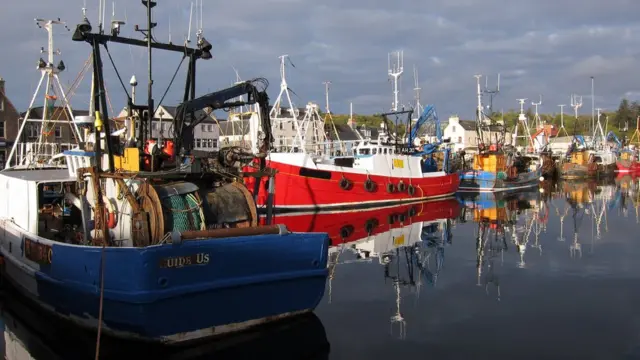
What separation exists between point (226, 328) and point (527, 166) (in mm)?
51487

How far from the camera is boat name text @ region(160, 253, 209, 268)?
26.2 feet

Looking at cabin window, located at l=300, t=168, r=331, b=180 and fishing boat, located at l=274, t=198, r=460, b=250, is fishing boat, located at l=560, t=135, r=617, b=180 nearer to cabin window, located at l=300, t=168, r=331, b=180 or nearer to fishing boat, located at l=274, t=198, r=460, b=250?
fishing boat, located at l=274, t=198, r=460, b=250

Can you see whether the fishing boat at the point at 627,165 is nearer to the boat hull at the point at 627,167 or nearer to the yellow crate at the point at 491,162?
the boat hull at the point at 627,167

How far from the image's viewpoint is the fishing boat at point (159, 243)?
322 inches

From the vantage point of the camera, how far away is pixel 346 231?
20438 mm

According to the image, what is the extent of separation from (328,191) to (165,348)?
62.9 feet

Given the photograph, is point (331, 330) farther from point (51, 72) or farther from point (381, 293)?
point (51, 72)

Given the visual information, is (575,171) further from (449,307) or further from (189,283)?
(189,283)

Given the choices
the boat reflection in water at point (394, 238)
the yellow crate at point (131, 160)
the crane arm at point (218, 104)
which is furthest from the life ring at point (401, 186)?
the yellow crate at point (131, 160)

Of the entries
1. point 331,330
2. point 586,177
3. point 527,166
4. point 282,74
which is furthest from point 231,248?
point 586,177

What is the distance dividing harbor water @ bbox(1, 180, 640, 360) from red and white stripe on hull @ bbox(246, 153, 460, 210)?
19.0ft

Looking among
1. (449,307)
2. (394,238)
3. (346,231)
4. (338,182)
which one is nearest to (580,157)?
(338,182)

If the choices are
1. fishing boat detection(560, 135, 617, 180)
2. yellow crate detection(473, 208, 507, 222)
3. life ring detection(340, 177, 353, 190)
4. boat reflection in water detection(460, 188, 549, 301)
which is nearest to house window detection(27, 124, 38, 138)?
life ring detection(340, 177, 353, 190)

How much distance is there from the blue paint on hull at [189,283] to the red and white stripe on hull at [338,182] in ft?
44.5
